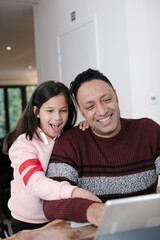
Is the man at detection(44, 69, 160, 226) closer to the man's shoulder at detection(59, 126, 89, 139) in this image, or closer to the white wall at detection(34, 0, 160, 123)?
the man's shoulder at detection(59, 126, 89, 139)

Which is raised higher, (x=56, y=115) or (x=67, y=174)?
(x=56, y=115)

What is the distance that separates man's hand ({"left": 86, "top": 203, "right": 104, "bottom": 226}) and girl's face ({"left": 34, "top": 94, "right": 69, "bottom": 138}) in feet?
2.07

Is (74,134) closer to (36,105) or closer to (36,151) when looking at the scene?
(36,151)

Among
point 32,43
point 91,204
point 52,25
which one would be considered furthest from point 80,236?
point 32,43

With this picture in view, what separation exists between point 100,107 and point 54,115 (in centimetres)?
28

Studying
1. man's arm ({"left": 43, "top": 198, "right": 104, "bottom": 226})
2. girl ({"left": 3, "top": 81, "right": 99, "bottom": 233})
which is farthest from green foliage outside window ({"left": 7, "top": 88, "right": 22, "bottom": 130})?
man's arm ({"left": 43, "top": 198, "right": 104, "bottom": 226})

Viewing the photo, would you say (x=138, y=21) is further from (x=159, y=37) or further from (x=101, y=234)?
(x=101, y=234)

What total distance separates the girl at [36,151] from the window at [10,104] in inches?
412

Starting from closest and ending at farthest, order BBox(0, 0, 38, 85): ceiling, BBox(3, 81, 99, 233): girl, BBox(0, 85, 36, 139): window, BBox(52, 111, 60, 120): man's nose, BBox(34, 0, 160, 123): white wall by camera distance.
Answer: BBox(3, 81, 99, 233): girl → BBox(52, 111, 60, 120): man's nose → BBox(34, 0, 160, 123): white wall → BBox(0, 0, 38, 85): ceiling → BBox(0, 85, 36, 139): window

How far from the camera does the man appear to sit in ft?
4.17

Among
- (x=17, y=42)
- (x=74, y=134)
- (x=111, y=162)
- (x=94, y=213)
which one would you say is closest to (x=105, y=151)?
(x=111, y=162)

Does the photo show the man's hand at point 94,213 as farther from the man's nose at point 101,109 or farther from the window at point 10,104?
the window at point 10,104

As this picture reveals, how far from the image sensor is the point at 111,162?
1.30 meters

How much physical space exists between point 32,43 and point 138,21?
4518 mm
